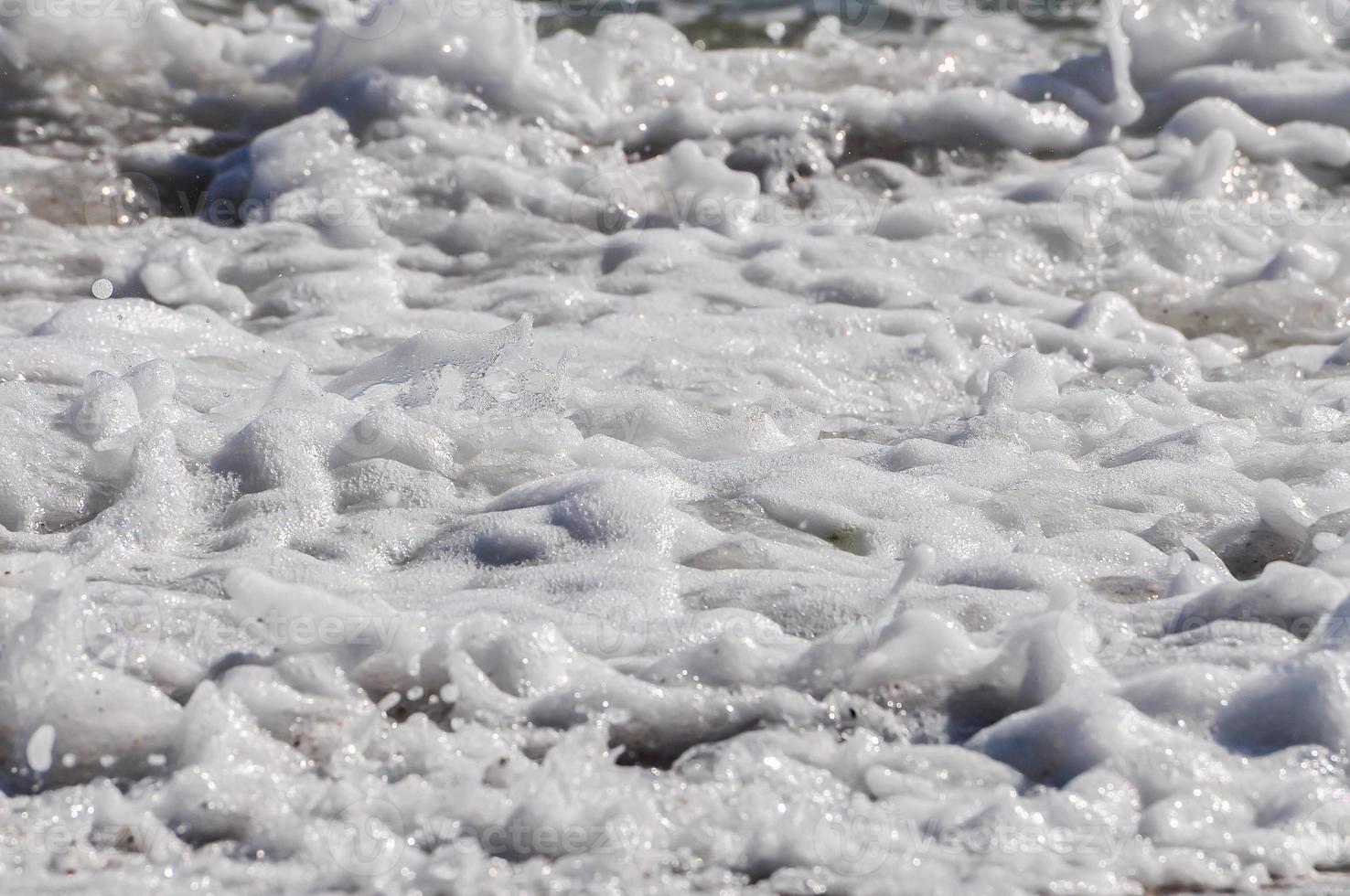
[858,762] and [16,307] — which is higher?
[858,762]

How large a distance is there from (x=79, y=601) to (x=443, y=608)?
586 mm

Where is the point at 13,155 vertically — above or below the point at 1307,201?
below

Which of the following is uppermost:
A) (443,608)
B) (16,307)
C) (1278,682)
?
(1278,682)

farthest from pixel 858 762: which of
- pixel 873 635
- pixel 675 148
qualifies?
pixel 675 148

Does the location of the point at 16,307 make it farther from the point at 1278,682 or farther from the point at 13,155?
the point at 1278,682

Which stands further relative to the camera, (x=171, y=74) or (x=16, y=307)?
(x=171, y=74)

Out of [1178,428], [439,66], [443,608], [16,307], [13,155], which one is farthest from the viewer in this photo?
[439,66]

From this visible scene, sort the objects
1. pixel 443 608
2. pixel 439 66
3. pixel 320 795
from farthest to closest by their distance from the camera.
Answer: pixel 439 66, pixel 443 608, pixel 320 795

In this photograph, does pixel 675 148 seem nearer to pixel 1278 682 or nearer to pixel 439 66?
pixel 439 66

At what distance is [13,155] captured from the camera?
16.9 feet

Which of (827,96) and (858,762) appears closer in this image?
(858,762)

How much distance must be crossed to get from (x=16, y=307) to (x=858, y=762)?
3059 millimetres

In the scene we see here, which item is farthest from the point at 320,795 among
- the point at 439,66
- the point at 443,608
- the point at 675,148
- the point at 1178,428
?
the point at 439,66

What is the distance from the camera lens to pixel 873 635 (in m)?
2.30
